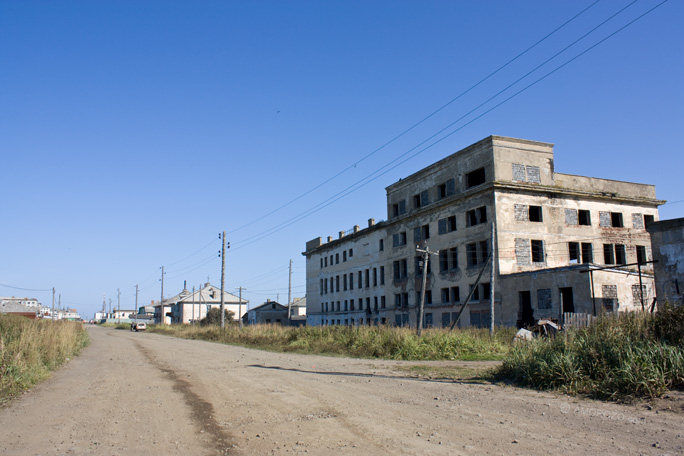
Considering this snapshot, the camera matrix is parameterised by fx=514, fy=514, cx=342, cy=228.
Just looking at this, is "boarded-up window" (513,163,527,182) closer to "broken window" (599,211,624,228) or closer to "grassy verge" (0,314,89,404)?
"broken window" (599,211,624,228)

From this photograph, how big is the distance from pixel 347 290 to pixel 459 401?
168 feet

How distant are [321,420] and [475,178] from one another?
122ft

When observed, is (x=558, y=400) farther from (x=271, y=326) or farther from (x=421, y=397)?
(x=271, y=326)

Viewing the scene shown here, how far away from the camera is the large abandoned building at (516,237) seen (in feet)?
110

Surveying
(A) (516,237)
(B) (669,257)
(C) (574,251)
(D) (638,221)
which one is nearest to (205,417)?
(B) (669,257)

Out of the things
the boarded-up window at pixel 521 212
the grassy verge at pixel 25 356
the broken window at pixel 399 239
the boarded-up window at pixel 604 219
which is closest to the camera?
the grassy verge at pixel 25 356

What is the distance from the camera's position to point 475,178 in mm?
42250

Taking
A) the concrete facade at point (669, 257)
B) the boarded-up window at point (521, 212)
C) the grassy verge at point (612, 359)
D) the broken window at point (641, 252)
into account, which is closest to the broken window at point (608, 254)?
the broken window at point (641, 252)

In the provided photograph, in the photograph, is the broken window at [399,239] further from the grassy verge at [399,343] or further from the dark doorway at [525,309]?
the grassy verge at [399,343]

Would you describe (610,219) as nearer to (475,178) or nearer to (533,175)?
(533,175)

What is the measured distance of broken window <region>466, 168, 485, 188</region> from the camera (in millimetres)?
41250

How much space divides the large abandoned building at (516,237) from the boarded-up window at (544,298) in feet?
0.21

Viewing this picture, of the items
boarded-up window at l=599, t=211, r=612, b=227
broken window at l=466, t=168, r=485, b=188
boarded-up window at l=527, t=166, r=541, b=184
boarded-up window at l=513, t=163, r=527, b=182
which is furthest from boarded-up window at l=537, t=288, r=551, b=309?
boarded-up window at l=599, t=211, r=612, b=227

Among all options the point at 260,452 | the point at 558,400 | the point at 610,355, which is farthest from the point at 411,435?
the point at 610,355
